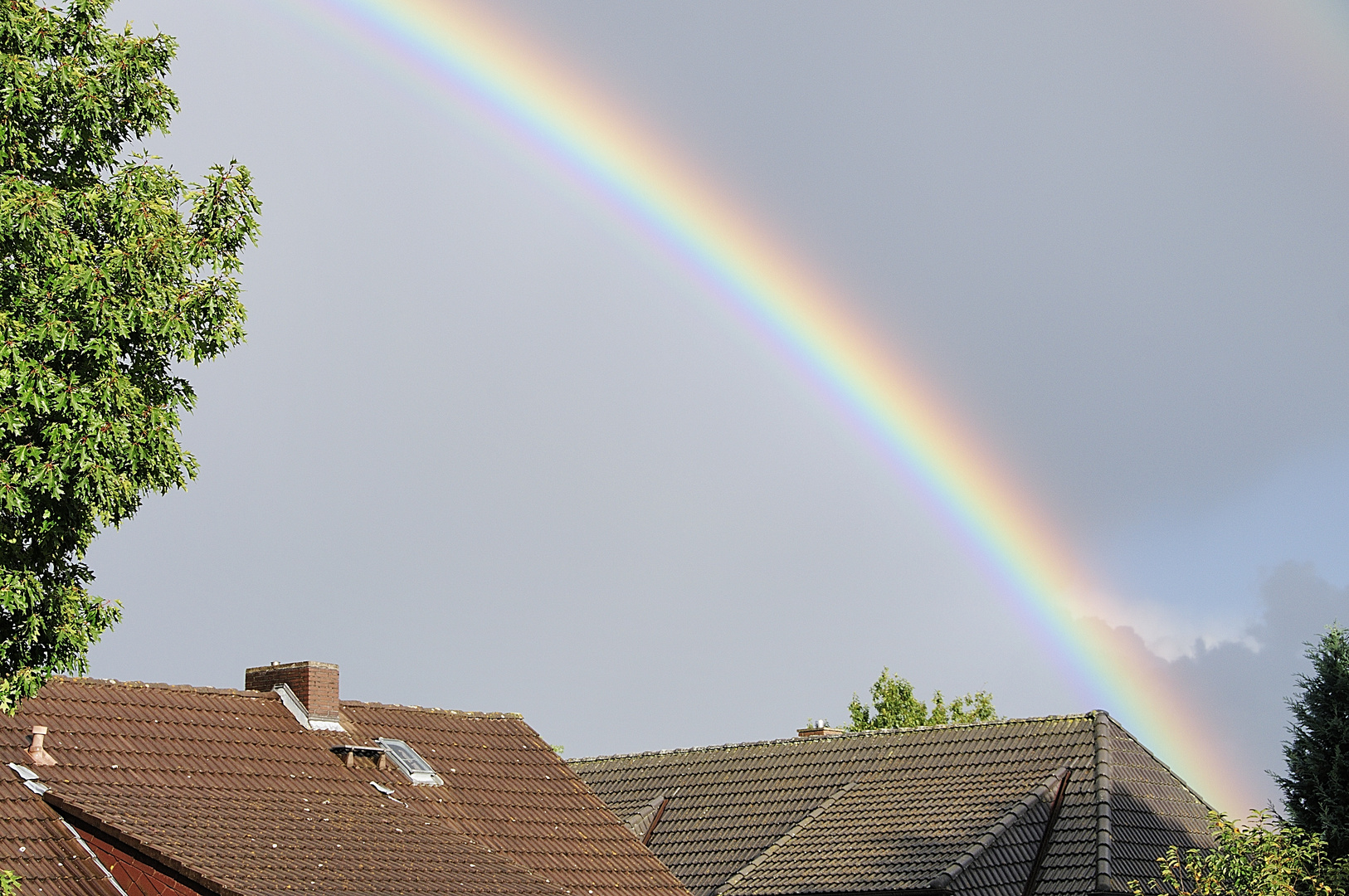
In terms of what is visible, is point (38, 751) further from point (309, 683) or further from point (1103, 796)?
point (1103, 796)

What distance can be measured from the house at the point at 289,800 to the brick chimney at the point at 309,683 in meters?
0.03

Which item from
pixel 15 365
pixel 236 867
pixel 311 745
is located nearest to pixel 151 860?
pixel 236 867

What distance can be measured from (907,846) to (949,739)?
402 cm

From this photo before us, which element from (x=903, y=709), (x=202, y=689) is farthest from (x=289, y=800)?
(x=903, y=709)

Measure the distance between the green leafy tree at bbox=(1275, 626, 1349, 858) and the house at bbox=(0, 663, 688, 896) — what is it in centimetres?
968

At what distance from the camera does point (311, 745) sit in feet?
72.6

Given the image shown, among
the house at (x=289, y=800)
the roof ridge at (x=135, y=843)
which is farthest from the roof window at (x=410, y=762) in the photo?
the roof ridge at (x=135, y=843)

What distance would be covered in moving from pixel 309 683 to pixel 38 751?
5.33 metres

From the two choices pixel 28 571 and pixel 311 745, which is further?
pixel 311 745

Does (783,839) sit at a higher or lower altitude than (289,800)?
higher

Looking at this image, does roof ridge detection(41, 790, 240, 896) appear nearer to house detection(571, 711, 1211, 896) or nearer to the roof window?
the roof window

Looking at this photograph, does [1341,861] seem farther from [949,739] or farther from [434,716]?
[434,716]

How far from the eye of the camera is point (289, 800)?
65.5 feet

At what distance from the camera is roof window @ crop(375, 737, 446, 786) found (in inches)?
896
